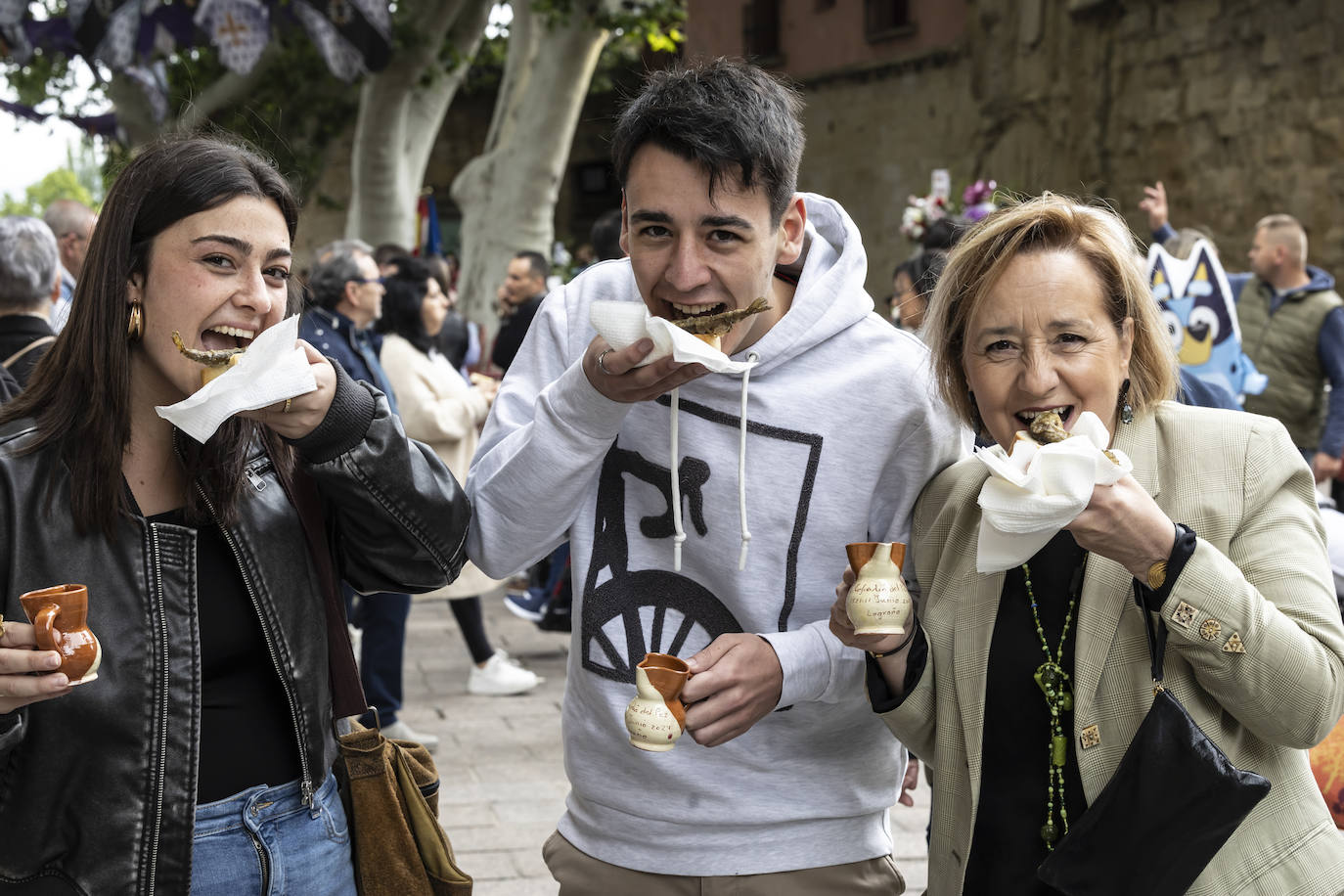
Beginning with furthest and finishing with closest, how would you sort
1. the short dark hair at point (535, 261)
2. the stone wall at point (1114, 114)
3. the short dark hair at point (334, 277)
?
the stone wall at point (1114, 114)
the short dark hair at point (535, 261)
the short dark hair at point (334, 277)

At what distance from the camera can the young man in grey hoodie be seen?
2.36 metres

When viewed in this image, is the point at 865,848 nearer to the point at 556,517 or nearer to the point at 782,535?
the point at 782,535

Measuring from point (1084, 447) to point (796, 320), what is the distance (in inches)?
27.2

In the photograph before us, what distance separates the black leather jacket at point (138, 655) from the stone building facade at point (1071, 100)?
9.64 m

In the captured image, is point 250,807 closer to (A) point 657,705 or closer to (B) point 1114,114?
(A) point 657,705

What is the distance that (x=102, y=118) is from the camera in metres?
14.0

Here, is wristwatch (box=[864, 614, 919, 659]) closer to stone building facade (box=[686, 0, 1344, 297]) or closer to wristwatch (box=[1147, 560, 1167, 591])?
wristwatch (box=[1147, 560, 1167, 591])

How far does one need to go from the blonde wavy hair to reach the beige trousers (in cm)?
95

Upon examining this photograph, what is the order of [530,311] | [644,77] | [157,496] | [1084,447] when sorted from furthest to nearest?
[530,311]
[644,77]
[157,496]
[1084,447]

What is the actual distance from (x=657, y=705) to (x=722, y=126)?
0.95m

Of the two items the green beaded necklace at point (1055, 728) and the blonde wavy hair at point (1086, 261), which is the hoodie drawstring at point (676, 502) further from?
the green beaded necklace at point (1055, 728)

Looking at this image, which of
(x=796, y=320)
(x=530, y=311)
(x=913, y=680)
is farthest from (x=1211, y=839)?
(x=530, y=311)

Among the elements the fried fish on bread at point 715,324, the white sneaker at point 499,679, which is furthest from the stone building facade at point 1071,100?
the fried fish on bread at point 715,324

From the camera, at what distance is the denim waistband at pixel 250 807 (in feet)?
7.13
